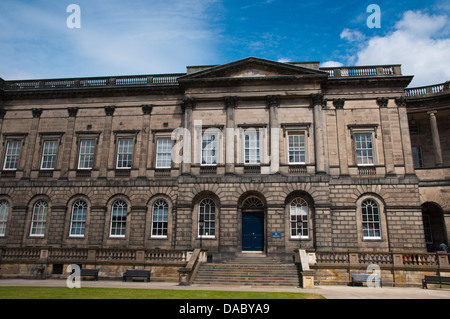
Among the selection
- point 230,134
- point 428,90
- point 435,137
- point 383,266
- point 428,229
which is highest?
point 428,90

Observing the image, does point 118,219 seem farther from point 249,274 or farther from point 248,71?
point 248,71

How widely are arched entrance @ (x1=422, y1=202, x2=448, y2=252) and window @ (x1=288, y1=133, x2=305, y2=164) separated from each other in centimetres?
1071

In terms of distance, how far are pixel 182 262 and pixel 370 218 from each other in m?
13.3

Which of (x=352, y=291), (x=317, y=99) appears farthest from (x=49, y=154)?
(x=352, y=291)

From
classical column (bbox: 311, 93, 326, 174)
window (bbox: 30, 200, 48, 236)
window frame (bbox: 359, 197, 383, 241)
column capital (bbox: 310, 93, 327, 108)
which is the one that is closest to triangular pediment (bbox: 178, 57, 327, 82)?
column capital (bbox: 310, 93, 327, 108)

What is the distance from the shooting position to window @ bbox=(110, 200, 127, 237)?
26078 millimetres

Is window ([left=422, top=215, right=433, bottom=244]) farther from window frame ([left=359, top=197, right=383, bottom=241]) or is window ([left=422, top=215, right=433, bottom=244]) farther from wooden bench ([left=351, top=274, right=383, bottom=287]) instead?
wooden bench ([left=351, top=274, right=383, bottom=287])

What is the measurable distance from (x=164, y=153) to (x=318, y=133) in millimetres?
11531

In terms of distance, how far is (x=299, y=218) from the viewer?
953 inches

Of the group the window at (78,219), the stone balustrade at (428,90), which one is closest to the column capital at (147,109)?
the window at (78,219)

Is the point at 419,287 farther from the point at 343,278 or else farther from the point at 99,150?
the point at 99,150

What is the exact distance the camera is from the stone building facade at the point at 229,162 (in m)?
24.1

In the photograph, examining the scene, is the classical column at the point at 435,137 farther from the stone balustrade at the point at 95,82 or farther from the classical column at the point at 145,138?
the classical column at the point at 145,138

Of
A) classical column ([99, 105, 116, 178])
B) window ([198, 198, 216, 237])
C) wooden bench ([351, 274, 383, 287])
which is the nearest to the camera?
wooden bench ([351, 274, 383, 287])
